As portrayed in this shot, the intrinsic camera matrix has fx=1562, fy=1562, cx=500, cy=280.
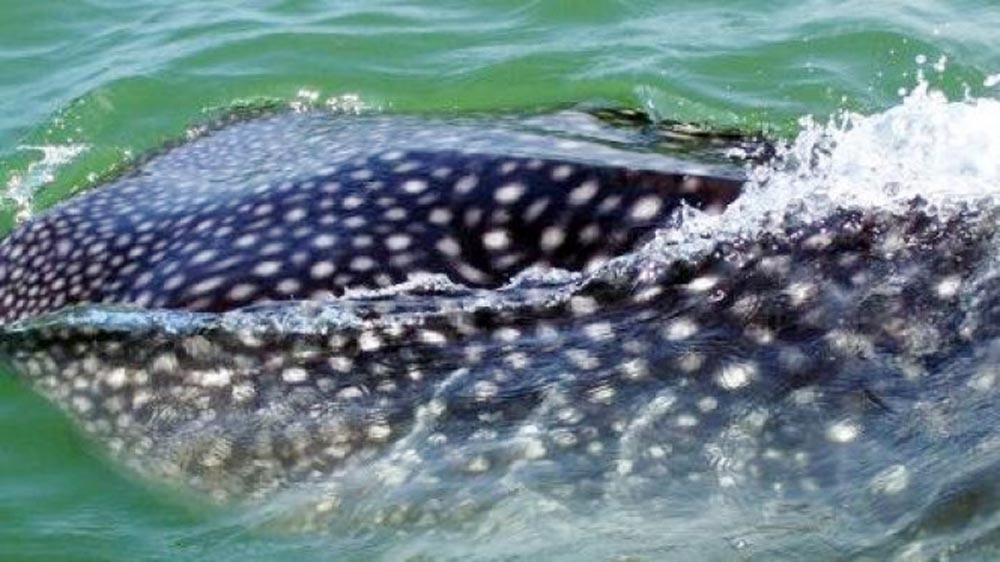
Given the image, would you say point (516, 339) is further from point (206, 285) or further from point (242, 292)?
point (206, 285)

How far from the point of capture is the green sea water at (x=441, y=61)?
7504mm

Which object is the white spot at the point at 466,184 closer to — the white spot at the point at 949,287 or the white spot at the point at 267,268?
the white spot at the point at 267,268

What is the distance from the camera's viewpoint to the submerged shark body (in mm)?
4012

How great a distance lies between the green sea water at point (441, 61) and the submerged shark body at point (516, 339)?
2.22 metres

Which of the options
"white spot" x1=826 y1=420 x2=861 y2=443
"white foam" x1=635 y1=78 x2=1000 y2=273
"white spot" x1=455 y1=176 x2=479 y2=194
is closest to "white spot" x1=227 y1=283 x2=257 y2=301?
"white spot" x1=455 y1=176 x2=479 y2=194

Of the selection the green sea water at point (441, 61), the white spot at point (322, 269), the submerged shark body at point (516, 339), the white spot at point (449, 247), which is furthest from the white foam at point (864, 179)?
the green sea water at point (441, 61)

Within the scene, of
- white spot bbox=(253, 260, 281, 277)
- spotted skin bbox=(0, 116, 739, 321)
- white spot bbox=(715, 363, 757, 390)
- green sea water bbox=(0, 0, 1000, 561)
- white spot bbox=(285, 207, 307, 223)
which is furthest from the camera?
green sea water bbox=(0, 0, 1000, 561)

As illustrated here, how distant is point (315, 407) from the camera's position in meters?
4.55

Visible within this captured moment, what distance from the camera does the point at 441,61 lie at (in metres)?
8.18

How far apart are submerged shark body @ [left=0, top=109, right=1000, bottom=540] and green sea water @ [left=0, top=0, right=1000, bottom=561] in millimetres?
2222

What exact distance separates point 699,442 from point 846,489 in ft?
1.30

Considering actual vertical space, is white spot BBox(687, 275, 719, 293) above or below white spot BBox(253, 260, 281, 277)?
above

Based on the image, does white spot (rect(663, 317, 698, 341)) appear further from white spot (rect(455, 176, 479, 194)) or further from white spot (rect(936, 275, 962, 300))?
white spot (rect(455, 176, 479, 194))

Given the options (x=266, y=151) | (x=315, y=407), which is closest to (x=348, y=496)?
(x=315, y=407)
